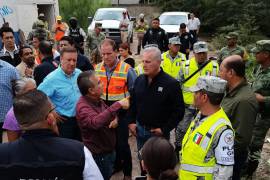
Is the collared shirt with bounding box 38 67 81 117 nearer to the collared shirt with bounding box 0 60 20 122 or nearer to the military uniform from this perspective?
the collared shirt with bounding box 0 60 20 122

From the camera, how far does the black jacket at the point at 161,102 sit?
386 cm

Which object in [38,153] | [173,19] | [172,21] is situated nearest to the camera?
[38,153]

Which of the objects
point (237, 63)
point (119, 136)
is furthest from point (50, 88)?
point (237, 63)

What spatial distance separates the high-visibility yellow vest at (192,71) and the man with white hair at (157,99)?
1.41m

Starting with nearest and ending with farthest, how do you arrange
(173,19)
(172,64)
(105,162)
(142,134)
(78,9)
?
(105,162) < (142,134) < (172,64) < (173,19) < (78,9)

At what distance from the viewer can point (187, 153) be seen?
2766 mm

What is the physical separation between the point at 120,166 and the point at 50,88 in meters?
1.92

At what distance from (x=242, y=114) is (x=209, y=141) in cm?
78

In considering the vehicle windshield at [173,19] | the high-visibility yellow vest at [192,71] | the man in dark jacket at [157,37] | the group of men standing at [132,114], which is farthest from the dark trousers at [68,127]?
the vehicle windshield at [173,19]

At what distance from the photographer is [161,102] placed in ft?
12.7

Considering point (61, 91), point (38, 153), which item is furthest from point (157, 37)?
point (38, 153)

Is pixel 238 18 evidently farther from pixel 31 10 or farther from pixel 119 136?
pixel 119 136

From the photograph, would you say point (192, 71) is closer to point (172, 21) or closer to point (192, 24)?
point (192, 24)

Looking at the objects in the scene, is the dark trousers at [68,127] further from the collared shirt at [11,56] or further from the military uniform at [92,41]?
the military uniform at [92,41]
